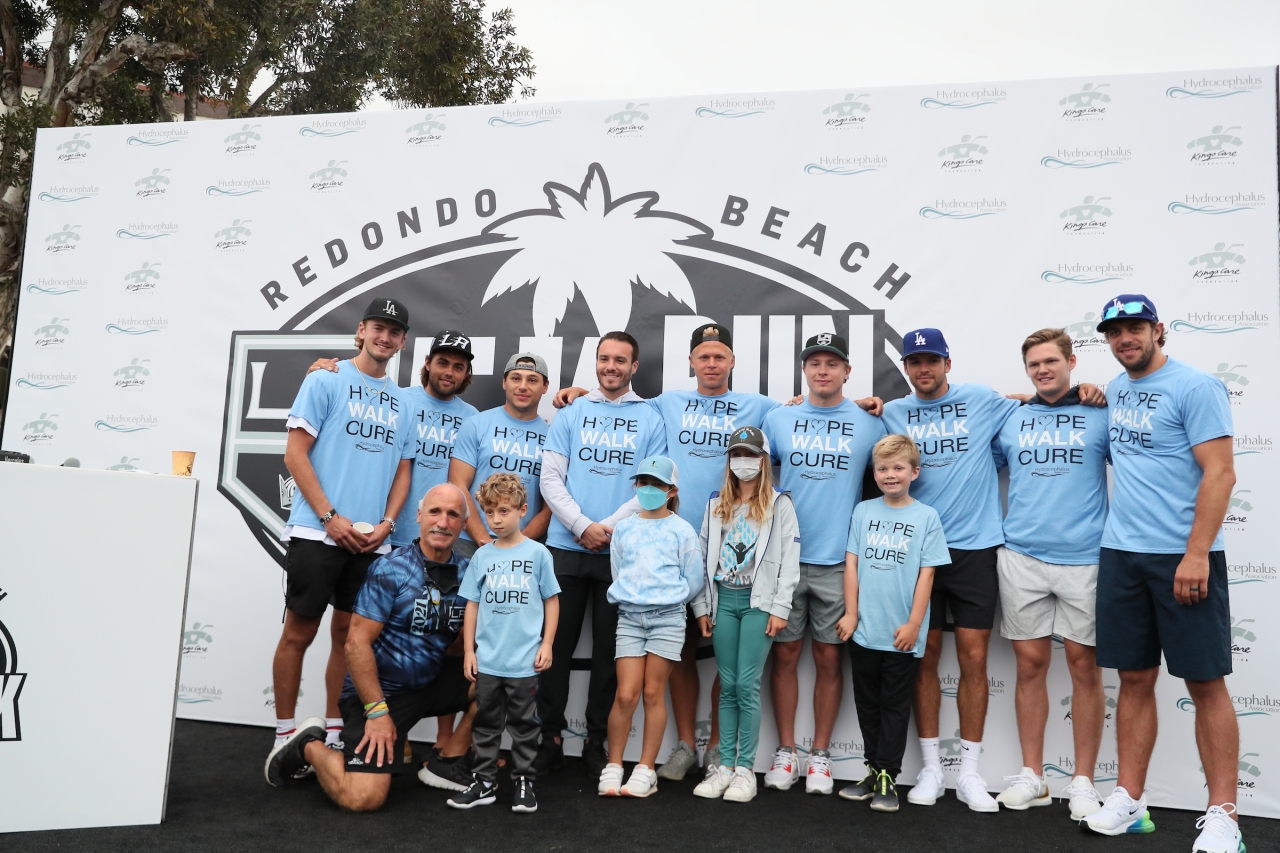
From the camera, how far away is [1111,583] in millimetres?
3062

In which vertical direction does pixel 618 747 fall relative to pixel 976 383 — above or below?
below

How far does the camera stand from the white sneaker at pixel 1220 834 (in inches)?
109

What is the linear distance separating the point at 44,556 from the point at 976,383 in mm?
3610

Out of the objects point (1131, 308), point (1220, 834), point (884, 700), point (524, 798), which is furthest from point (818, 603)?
point (1131, 308)

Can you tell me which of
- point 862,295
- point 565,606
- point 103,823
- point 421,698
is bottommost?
point 103,823

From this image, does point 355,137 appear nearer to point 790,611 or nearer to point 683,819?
point 790,611

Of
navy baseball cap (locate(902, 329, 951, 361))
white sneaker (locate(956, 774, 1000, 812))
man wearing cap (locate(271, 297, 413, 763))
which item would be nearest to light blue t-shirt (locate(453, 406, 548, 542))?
man wearing cap (locate(271, 297, 413, 763))

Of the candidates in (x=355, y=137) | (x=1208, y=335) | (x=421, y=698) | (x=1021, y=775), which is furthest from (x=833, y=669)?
(x=355, y=137)

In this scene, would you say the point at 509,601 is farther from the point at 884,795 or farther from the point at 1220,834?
the point at 1220,834

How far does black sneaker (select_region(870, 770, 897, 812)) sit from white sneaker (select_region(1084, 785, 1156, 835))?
650mm

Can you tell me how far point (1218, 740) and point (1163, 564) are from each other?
590 millimetres

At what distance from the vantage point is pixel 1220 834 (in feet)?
9.11

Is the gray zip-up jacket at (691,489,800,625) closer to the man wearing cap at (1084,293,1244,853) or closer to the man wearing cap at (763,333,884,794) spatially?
the man wearing cap at (763,333,884,794)

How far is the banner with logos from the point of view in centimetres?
365
